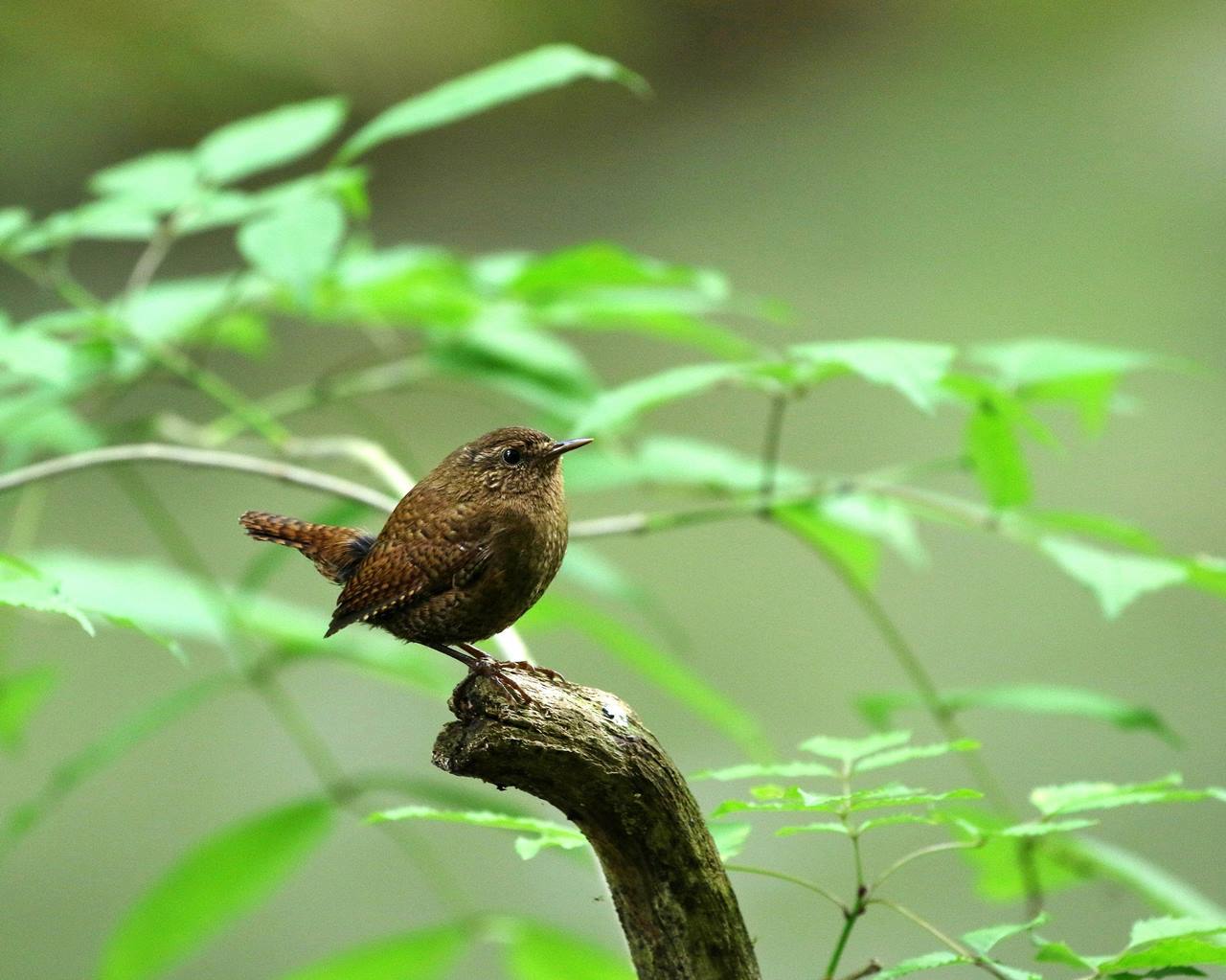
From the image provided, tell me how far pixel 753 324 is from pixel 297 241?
3.26 metres

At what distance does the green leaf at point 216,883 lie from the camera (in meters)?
1.19

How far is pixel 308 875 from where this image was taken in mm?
3195

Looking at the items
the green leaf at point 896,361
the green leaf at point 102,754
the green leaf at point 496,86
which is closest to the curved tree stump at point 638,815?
the green leaf at point 896,361

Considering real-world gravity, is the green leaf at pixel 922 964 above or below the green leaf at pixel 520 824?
below

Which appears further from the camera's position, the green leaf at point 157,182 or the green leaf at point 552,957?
the green leaf at point 552,957

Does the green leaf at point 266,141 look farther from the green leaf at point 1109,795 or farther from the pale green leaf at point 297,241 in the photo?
the green leaf at point 1109,795

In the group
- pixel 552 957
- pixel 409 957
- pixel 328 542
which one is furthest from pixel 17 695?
A: pixel 328 542

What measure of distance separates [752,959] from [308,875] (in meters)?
2.87

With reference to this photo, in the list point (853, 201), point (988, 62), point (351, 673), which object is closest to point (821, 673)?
point (351, 673)

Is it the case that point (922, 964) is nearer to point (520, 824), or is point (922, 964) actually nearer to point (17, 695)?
point (520, 824)

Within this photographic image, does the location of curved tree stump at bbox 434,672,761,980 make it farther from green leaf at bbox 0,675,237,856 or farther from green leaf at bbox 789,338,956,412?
green leaf at bbox 0,675,237,856

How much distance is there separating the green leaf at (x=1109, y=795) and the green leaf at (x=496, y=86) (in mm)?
578

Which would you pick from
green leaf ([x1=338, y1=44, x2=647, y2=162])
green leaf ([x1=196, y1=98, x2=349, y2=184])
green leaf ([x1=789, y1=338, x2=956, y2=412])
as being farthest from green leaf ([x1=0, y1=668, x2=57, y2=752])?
green leaf ([x1=789, y1=338, x2=956, y2=412])

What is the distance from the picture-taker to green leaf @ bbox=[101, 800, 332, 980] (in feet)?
3.89
